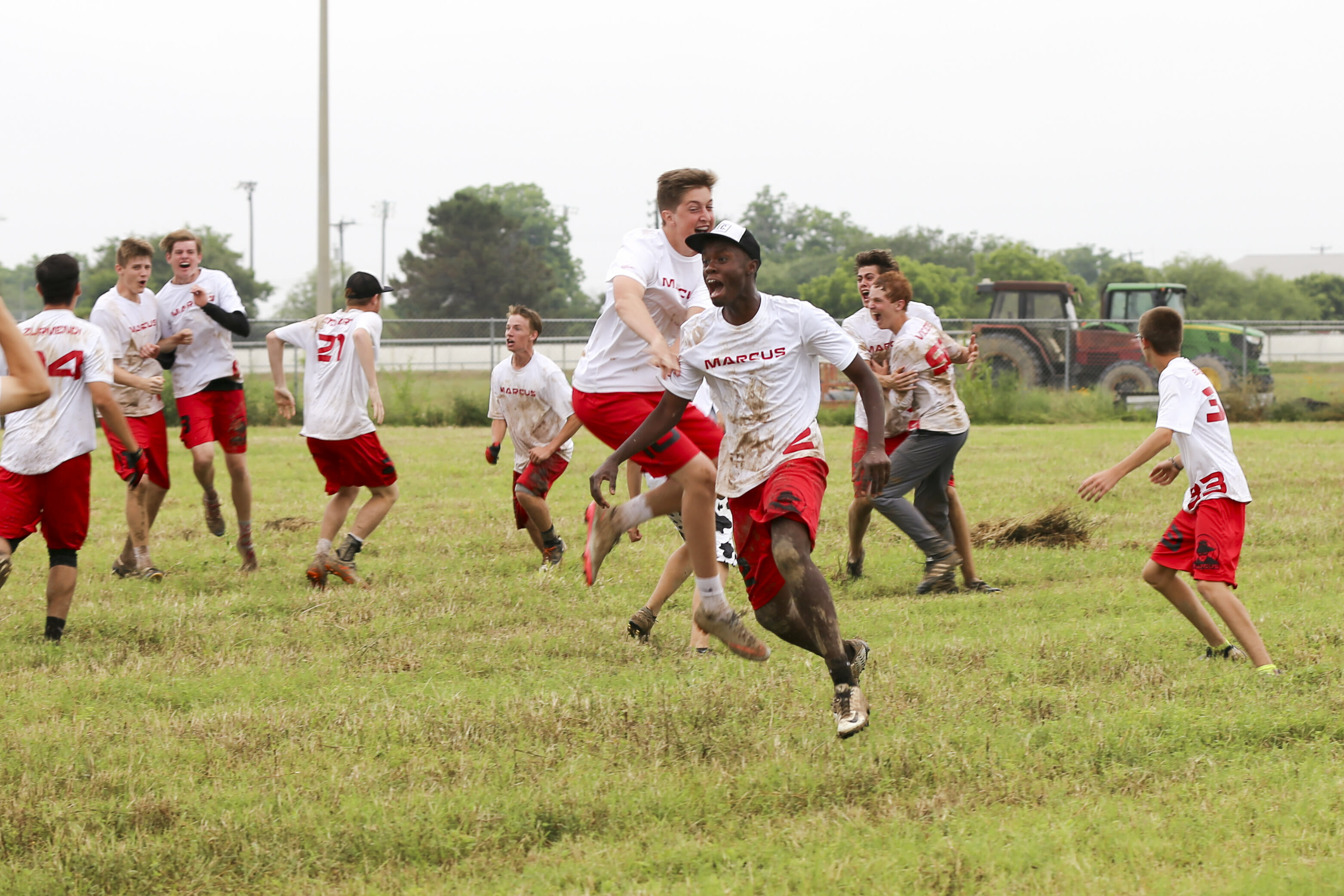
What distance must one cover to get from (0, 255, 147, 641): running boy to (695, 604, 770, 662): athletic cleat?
343 centimetres

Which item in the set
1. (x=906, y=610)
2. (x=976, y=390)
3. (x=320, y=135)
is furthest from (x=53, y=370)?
(x=976, y=390)

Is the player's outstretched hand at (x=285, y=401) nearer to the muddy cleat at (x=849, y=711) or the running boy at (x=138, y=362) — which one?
the running boy at (x=138, y=362)

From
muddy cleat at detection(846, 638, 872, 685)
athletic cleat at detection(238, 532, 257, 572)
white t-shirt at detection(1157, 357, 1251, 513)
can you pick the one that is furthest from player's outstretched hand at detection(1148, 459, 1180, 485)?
athletic cleat at detection(238, 532, 257, 572)

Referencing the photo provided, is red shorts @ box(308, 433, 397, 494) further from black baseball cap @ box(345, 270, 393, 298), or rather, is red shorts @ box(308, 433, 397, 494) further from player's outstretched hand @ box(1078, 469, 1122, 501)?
player's outstretched hand @ box(1078, 469, 1122, 501)

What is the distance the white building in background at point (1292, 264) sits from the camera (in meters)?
133

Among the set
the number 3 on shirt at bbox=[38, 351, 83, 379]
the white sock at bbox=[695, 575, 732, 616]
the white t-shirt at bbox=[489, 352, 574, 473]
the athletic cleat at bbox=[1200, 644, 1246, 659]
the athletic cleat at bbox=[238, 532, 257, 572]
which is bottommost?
the athletic cleat at bbox=[238, 532, 257, 572]

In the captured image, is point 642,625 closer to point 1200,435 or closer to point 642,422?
point 642,422

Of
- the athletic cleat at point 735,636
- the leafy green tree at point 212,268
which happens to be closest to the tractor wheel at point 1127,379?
the athletic cleat at point 735,636

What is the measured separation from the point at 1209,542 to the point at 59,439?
563cm

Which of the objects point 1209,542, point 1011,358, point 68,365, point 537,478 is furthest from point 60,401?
point 1011,358

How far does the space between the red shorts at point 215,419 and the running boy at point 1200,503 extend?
598 centimetres

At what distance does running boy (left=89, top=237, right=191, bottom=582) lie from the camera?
8656 mm

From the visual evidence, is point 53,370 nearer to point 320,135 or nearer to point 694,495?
point 694,495

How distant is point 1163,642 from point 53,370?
19.2 feet
